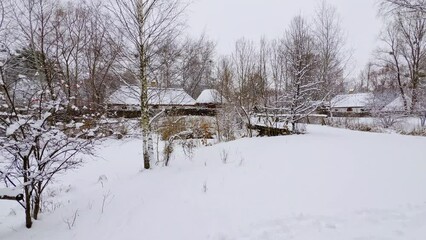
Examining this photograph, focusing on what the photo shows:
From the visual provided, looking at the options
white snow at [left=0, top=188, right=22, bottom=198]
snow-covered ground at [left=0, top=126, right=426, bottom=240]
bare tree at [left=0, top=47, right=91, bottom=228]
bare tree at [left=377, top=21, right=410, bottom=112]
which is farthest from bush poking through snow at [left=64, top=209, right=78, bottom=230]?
bare tree at [left=377, top=21, right=410, bottom=112]

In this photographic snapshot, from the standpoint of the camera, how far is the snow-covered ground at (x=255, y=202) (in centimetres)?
309

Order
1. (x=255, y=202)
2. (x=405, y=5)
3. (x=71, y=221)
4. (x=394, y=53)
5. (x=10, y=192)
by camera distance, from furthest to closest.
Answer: (x=394, y=53) < (x=405, y=5) < (x=71, y=221) < (x=255, y=202) < (x=10, y=192)

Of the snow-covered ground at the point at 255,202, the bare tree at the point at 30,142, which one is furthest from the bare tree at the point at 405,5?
the bare tree at the point at 30,142

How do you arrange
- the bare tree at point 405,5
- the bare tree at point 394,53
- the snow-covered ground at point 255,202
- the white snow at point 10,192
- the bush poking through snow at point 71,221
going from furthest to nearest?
the bare tree at point 394,53 < the bare tree at point 405,5 < the bush poking through snow at point 71,221 < the white snow at point 10,192 < the snow-covered ground at point 255,202

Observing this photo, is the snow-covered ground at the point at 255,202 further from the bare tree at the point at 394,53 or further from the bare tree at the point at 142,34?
the bare tree at the point at 394,53

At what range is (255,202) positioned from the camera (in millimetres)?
3816

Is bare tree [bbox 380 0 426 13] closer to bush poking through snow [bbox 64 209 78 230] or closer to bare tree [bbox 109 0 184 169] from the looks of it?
bare tree [bbox 109 0 184 169]

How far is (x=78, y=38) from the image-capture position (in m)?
16.7

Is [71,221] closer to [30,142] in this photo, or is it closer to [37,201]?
[37,201]

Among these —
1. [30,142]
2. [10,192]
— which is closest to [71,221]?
[10,192]

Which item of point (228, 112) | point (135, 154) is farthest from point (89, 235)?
point (228, 112)

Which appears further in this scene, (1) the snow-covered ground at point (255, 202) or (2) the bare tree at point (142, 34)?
(2) the bare tree at point (142, 34)

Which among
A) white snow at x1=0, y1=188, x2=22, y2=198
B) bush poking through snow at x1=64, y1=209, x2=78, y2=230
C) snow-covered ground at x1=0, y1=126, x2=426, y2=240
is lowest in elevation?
bush poking through snow at x1=64, y1=209, x2=78, y2=230

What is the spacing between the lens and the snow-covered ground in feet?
10.1
